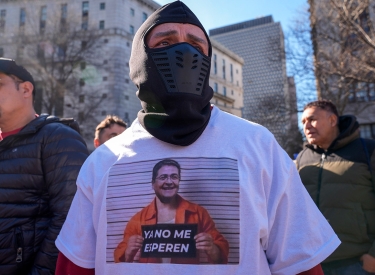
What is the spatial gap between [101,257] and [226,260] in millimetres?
538

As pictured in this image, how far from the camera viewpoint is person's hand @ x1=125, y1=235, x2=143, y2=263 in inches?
56.1

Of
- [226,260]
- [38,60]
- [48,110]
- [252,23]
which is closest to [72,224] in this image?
[226,260]

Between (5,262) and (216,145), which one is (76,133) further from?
(216,145)

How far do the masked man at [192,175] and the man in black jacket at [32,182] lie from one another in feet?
2.17

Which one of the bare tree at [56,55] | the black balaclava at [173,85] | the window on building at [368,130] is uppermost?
the bare tree at [56,55]

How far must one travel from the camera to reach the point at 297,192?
1.43 meters

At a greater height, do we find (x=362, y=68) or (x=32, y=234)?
(x=362, y=68)

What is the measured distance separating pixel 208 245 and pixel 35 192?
1436 millimetres

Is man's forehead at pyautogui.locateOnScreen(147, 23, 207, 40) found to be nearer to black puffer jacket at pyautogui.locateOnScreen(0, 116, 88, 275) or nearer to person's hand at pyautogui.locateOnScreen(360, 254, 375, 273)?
black puffer jacket at pyautogui.locateOnScreen(0, 116, 88, 275)

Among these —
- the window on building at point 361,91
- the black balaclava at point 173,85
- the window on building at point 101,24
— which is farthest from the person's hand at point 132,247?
the window on building at point 101,24

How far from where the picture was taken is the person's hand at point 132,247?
4.67ft

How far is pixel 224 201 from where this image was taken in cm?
138

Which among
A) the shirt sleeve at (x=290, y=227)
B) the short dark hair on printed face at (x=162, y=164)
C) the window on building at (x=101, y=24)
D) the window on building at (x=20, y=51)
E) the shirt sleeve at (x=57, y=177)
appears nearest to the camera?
the shirt sleeve at (x=290, y=227)

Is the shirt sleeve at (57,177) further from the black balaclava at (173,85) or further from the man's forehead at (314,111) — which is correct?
the man's forehead at (314,111)
